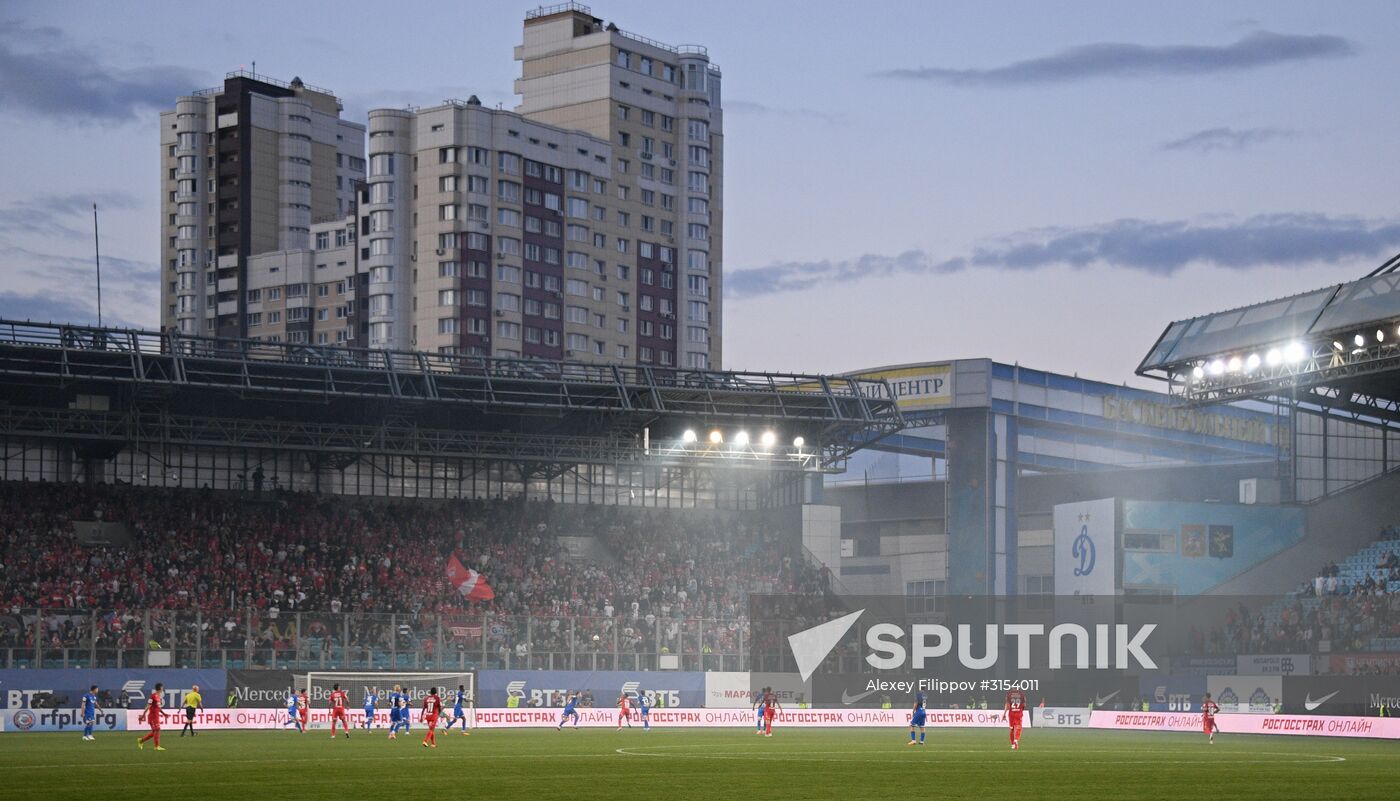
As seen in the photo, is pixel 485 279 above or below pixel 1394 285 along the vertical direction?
above

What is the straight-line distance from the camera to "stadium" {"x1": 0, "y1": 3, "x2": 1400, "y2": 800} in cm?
5750

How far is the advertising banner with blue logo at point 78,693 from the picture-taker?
55062mm

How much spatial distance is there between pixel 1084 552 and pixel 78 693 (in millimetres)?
40905

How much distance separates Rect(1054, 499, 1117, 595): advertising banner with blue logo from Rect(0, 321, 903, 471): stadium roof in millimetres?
8966

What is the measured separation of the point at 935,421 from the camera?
7694 cm

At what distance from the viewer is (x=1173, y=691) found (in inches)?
2616

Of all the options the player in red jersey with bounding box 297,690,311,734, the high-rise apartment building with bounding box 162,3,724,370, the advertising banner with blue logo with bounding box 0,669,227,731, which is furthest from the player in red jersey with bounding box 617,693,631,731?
the high-rise apartment building with bounding box 162,3,724,370

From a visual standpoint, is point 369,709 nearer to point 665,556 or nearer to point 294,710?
point 294,710

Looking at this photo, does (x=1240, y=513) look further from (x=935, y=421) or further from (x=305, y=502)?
(x=305, y=502)

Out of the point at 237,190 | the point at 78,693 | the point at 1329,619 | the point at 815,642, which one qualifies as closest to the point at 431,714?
the point at 78,693

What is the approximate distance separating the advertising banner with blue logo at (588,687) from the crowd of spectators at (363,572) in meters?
1.07

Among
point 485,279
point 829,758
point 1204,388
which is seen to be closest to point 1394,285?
point 1204,388

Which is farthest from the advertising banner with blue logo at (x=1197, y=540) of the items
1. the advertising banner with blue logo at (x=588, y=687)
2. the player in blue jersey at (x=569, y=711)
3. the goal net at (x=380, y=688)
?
the goal net at (x=380, y=688)

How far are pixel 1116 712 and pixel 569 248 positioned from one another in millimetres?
82619
